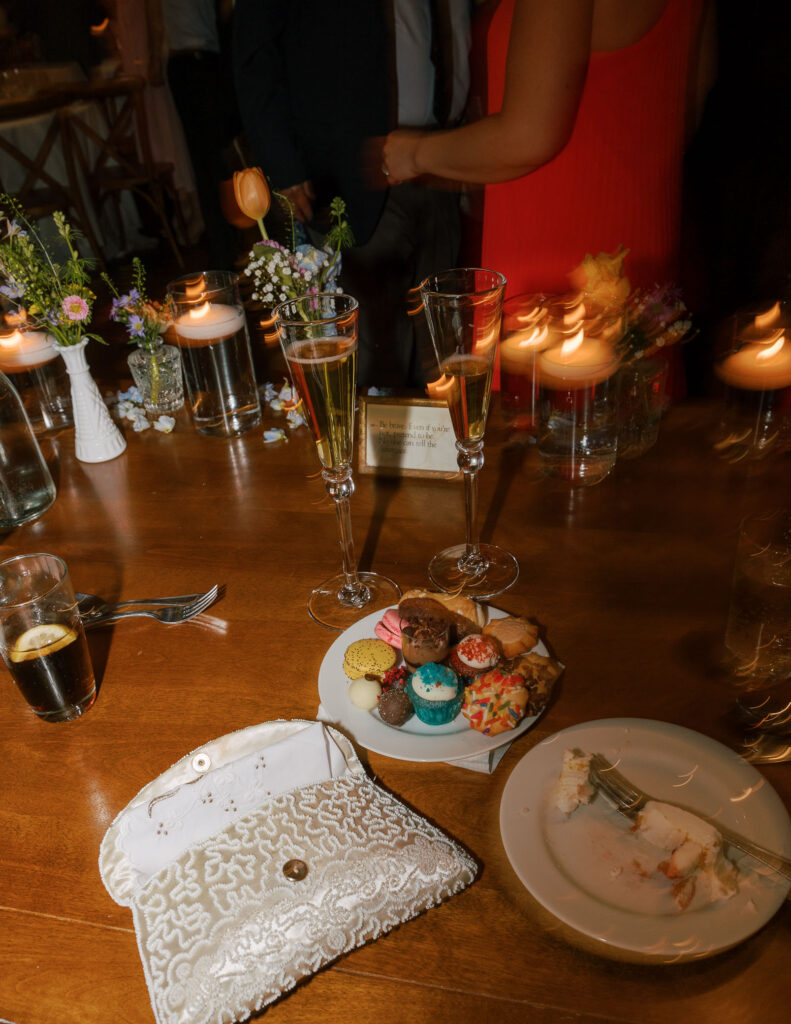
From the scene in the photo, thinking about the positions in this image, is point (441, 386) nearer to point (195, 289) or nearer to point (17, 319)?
point (195, 289)

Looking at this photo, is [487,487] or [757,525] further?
[487,487]

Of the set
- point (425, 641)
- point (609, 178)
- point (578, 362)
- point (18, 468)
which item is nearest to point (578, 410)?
point (578, 362)

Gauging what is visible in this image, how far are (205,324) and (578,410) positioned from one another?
2.22 feet

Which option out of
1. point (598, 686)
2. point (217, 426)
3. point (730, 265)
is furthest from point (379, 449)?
point (730, 265)

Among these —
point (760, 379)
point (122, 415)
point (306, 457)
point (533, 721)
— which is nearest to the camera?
point (533, 721)

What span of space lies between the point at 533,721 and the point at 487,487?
0.53m

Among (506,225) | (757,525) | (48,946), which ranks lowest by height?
(48,946)

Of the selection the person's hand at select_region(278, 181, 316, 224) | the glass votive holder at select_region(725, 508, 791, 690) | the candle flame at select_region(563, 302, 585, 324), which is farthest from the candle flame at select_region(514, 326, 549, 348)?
the person's hand at select_region(278, 181, 316, 224)

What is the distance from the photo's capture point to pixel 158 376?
5.00ft

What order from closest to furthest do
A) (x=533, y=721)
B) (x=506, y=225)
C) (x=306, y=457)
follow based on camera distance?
(x=533, y=721), (x=306, y=457), (x=506, y=225)

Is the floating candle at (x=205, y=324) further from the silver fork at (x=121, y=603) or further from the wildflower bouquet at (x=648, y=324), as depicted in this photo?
the wildflower bouquet at (x=648, y=324)

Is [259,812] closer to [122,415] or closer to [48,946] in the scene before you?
[48,946]

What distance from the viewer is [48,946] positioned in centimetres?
67

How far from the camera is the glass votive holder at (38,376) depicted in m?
1.41
